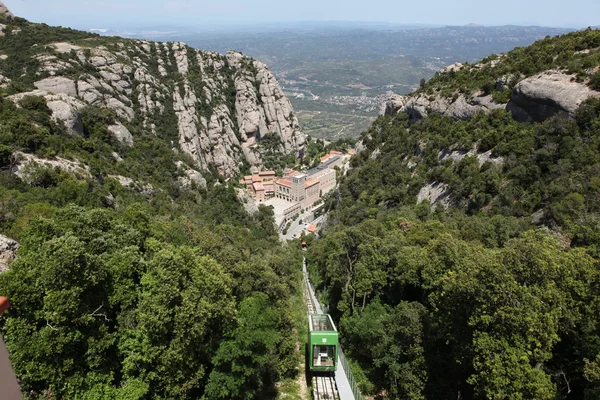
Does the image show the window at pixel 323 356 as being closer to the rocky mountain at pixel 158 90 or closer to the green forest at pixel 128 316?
the green forest at pixel 128 316

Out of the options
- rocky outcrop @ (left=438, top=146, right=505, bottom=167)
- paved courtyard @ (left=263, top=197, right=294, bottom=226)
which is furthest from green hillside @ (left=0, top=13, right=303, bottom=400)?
paved courtyard @ (left=263, top=197, right=294, bottom=226)

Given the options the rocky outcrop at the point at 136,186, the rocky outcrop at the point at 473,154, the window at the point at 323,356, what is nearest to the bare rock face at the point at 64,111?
the rocky outcrop at the point at 136,186

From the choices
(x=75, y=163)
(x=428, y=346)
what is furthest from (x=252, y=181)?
(x=428, y=346)

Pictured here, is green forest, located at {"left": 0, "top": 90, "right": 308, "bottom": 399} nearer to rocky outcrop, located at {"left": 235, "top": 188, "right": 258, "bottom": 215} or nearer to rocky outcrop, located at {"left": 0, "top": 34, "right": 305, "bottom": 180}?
rocky outcrop, located at {"left": 0, "top": 34, "right": 305, "bottom": 180}

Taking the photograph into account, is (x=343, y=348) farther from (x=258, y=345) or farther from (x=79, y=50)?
(x=79, y=50)

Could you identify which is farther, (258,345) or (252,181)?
(252,181)
